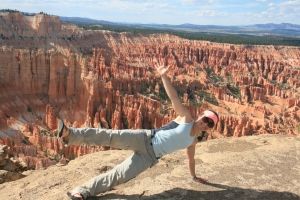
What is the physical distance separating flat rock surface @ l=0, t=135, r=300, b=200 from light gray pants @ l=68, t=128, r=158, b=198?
29 cm

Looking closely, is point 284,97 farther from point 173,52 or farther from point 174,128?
point 174,128

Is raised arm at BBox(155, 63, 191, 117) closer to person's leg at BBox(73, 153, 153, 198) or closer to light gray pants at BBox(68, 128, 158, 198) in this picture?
light gray pants at BBox(68, 128, 158, 198)

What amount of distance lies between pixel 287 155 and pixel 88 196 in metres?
5.69

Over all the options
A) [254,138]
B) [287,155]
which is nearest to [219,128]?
[254,138]

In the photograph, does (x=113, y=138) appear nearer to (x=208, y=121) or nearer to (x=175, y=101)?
(x=175, y=101)

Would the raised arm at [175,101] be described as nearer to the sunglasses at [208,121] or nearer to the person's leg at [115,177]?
the sunglasses at [208,121]

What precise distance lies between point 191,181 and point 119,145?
175 centimetres

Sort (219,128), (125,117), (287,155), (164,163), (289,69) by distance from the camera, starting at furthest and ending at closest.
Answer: (289,69) → (219,128) → (125,117) → (287,155) → (164,163)

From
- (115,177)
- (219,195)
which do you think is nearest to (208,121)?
(219,195)

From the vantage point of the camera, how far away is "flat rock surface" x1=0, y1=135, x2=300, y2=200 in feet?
19.1

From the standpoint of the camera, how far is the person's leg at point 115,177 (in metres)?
5.42

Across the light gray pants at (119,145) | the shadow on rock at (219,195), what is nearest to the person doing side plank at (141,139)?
the light gray pants at (119,145)

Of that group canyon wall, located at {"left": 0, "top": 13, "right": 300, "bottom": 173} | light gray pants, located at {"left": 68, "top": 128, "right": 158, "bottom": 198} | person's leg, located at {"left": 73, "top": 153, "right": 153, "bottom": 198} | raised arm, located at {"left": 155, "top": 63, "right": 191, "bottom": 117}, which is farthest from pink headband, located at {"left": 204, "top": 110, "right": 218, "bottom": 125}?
canyon wall, located at {"left": 0, "top": 13, "right": 300, "bottom": 173}

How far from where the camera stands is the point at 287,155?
8.31 m
